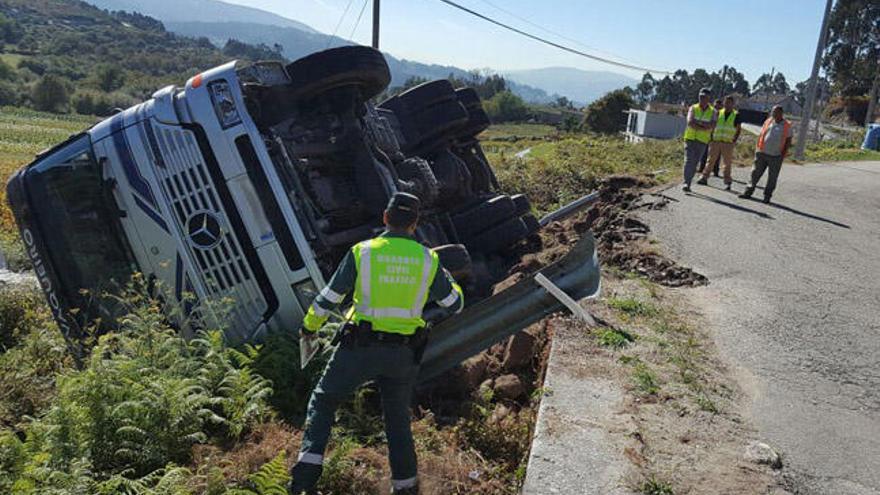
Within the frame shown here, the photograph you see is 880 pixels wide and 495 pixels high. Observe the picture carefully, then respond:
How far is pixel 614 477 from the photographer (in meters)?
3.04

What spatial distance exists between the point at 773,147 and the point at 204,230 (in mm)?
8024

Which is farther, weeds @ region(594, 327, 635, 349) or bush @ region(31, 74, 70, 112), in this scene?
bush @ region(31, 74, 70, 112)

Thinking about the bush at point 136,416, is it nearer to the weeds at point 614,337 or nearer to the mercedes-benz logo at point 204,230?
the mercedes-benz logo at point 204,230

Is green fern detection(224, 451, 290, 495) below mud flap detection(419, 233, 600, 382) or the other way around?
below

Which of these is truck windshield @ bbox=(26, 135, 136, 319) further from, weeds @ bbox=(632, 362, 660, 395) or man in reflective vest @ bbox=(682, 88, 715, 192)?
man in reflective vest @ bbox=(682, 88, 715, 192)

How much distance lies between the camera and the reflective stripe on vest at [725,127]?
415 inches

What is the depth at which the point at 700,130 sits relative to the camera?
1016 cm

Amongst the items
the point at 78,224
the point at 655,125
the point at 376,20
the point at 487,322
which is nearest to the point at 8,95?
the point at 655,125

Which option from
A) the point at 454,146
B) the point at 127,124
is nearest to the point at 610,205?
the point at 454,146

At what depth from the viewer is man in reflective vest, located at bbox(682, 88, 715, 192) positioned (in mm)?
9945

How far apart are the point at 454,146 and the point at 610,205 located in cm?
248

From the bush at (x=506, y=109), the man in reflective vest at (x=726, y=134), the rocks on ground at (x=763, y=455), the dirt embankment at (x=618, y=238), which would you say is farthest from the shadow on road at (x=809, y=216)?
the bush at (x=506, y=109)

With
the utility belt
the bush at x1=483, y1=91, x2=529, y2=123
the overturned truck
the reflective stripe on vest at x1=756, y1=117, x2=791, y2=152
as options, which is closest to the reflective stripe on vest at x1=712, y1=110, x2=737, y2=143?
the reflective stripe on vest at x1=756, y1=117, x2=791, y2=152

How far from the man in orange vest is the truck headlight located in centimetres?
760
